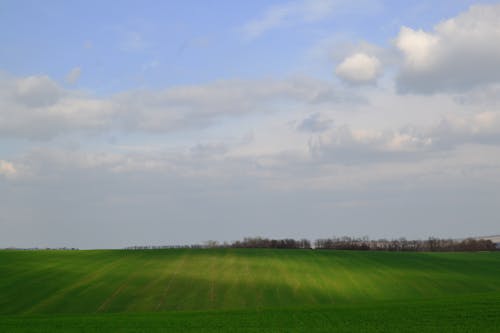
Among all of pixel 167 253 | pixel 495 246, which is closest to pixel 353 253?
pixel 167 253

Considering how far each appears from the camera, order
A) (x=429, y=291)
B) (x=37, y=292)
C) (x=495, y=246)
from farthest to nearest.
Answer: (x=495, y=246) < (x=429, y=291) < (x=37, y=292)

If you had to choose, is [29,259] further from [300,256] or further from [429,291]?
[429,291]

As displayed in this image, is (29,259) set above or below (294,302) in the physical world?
above

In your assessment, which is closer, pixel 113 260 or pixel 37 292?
Answer: pixel 37 292

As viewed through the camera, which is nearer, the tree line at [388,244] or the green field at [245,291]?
the green field at [245,291]

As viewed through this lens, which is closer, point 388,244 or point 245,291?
point 245,291

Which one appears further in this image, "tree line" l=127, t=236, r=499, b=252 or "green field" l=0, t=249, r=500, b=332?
"tree line" l=127, t=236, r=499, b=252

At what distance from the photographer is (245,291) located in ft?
158

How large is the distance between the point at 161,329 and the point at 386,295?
2774cm

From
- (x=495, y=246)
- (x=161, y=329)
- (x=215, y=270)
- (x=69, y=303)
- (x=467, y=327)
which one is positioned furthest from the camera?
(x=495, y=246)

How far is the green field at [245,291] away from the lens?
89.6 feet

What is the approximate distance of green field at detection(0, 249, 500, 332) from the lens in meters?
27.3

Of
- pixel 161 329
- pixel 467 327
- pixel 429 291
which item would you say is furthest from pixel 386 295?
pixel 161 329

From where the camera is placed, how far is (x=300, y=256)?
7325 cm
